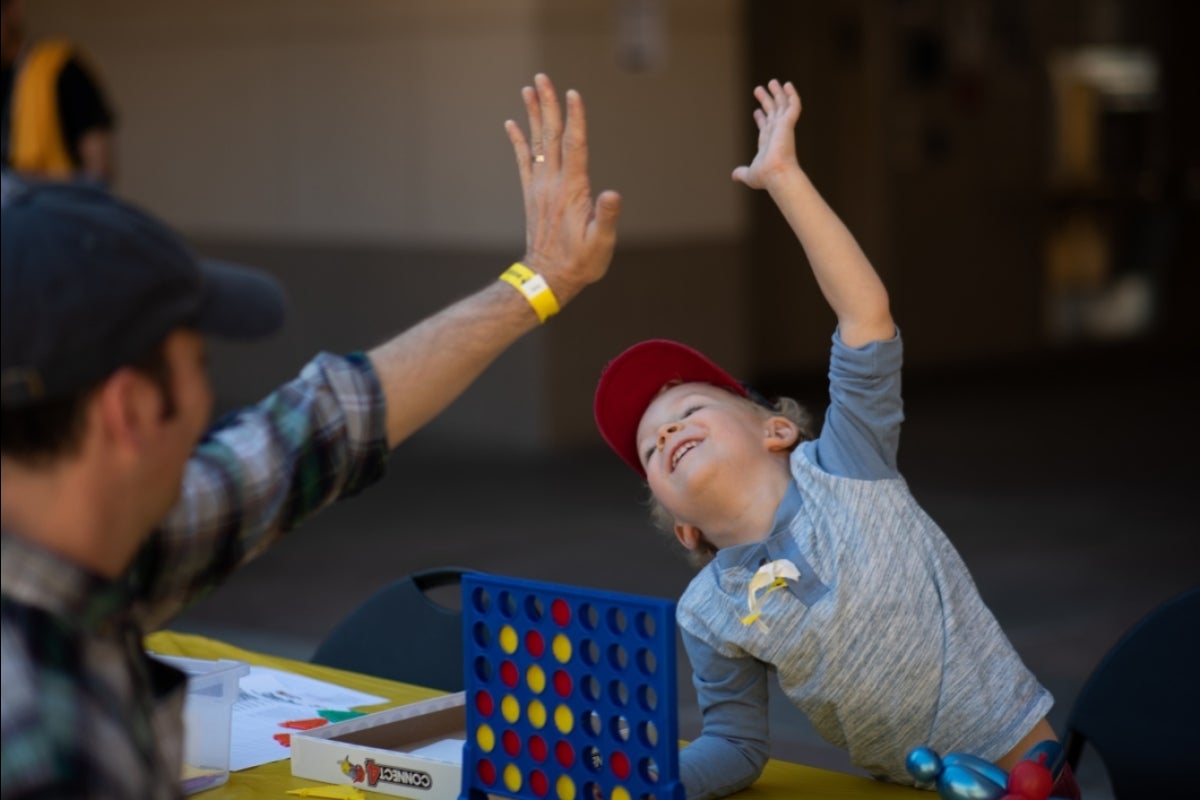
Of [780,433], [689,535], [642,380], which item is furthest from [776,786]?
[642,380]

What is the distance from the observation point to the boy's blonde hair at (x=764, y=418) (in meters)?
2.46

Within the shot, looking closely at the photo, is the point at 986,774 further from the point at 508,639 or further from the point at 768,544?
the point at 508,639

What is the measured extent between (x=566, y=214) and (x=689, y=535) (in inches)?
20.1

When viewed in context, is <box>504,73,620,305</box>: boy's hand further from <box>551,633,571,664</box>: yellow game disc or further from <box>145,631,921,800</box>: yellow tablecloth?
<box>145,631,921,800</box>: yellow tablecloth

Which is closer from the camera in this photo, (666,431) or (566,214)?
(566,214)

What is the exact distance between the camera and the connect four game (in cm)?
183

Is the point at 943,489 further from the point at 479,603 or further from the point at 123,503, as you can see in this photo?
the point at 123,503

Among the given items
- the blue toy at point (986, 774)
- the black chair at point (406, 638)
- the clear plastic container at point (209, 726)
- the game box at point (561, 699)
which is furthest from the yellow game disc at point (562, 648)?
the black chair at point (406, 638)

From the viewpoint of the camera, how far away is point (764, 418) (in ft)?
8.00

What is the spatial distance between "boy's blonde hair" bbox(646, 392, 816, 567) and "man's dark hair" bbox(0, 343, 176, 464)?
1205 millimetres

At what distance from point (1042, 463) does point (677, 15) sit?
297 centimetres

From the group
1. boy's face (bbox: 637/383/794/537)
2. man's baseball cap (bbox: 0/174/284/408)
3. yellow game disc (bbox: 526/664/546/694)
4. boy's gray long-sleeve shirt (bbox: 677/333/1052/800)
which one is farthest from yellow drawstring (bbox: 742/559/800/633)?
man's baseball cap (bbox: 0/174/284/408)

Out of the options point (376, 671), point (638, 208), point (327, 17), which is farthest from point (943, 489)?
point (376, 671)

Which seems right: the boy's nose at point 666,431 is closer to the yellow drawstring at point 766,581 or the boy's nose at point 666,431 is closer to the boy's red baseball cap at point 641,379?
the boy's red baseball cap at point 641,379
